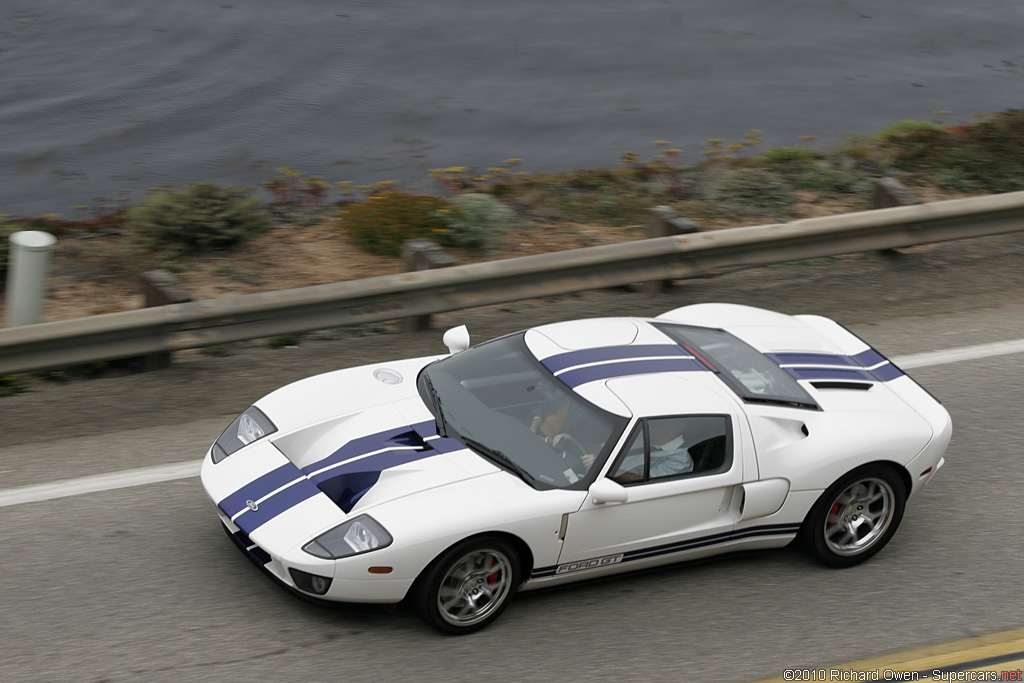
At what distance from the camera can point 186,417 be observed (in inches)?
291

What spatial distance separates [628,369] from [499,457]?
93 centimetres

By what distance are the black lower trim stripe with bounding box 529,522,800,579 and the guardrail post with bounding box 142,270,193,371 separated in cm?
355

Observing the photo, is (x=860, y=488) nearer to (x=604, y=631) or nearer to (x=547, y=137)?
(x=604, y=631)

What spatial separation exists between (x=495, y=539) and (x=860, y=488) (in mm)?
2220

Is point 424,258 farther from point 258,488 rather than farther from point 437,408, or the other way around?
point 258,488

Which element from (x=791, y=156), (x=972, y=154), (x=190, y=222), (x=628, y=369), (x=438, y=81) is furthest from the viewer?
(x=438, y=81)

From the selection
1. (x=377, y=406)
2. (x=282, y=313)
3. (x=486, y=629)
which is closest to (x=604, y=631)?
(x=486, y=629)

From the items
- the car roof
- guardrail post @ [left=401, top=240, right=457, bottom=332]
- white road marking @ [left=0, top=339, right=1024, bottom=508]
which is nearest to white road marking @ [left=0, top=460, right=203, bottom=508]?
white road marking @ [left=0, top=339, right=1024, bottom=508]

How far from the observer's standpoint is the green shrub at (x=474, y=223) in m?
10.3

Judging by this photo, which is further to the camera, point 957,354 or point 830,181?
point 830,181

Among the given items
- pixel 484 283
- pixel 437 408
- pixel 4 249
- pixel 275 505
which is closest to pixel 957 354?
pixel 484 283

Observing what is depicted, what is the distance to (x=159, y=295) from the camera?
7.69m

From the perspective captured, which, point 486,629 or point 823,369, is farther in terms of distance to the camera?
point 823,369

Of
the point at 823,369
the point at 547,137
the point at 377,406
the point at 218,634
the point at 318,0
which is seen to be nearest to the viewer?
the point at 218,634
